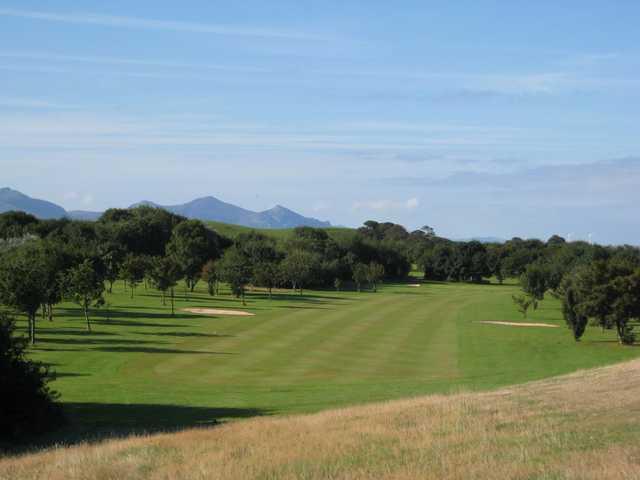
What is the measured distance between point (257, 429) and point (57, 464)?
20.7ft

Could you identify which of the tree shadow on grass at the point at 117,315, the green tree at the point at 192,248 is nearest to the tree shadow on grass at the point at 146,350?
the tree shadow on grass at the point at 117,315

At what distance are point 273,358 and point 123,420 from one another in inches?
840

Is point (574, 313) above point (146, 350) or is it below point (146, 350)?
above

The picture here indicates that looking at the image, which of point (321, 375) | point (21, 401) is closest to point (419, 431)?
point (21, 401)

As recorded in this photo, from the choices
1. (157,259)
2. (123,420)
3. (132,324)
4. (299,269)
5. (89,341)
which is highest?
(157,259)

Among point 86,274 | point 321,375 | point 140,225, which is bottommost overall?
point 321,375

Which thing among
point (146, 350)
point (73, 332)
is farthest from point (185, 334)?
point (146, 350)

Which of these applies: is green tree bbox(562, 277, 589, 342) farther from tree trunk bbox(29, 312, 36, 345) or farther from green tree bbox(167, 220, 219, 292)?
green tree bbox(167, 220, 219, 292)

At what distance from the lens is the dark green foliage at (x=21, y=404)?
2580cm

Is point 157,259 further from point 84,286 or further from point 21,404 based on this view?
point 21,404

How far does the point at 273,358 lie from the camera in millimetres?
49031

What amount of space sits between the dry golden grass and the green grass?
6.34 m

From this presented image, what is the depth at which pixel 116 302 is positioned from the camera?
8669cm

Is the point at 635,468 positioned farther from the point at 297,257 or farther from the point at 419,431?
the point at 297,257
